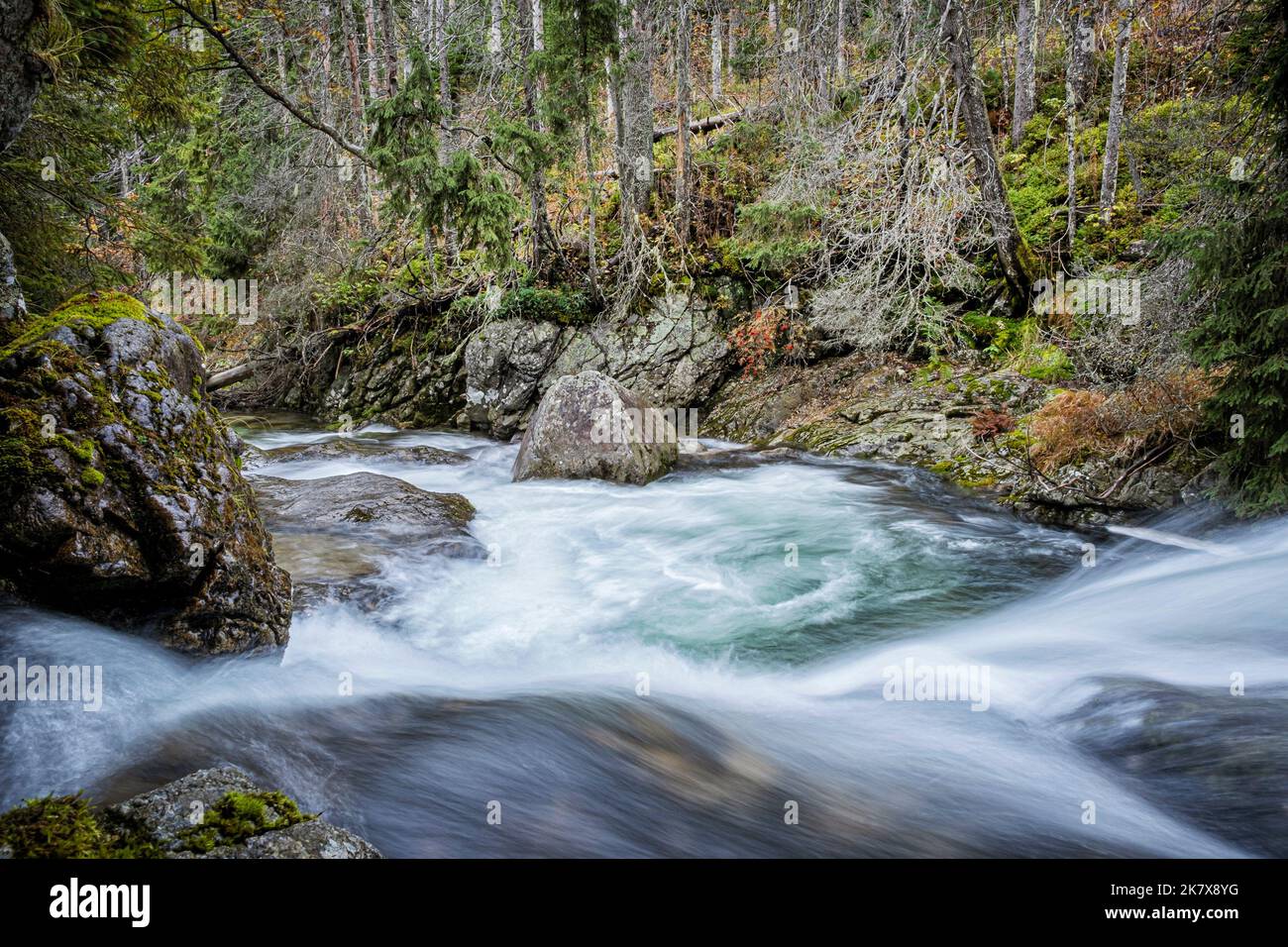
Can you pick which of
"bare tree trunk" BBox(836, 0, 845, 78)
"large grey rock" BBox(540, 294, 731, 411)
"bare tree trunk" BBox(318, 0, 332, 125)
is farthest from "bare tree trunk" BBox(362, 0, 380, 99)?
"bare tree trunk" BBox(836, 0, 845, 78)

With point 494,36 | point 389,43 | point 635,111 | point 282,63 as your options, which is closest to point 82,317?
point 389,43

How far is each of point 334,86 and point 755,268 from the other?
49.0 feet

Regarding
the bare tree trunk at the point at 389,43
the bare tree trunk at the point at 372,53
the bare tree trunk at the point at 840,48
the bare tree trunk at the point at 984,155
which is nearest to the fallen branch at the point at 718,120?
the bare tree trunk at the point at 840,48

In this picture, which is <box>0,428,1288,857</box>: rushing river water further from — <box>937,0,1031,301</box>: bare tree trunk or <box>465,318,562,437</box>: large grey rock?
<box>465,318,562,437</box>: large grey rock

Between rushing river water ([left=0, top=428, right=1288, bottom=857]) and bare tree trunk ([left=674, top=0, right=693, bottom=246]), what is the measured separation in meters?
9.15

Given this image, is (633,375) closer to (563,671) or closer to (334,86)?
(563,671)

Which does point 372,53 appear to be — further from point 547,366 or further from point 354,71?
point 547,366

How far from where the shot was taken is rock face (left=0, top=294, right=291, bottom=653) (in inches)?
146

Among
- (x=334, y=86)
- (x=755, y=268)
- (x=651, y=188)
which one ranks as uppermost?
(x=334, y=86)

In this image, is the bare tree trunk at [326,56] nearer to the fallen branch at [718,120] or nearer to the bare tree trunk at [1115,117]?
the fallen branch at [718,120]

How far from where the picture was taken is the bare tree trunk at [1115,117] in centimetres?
1077

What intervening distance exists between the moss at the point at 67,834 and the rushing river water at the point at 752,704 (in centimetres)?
83

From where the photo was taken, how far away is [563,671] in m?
5.22
